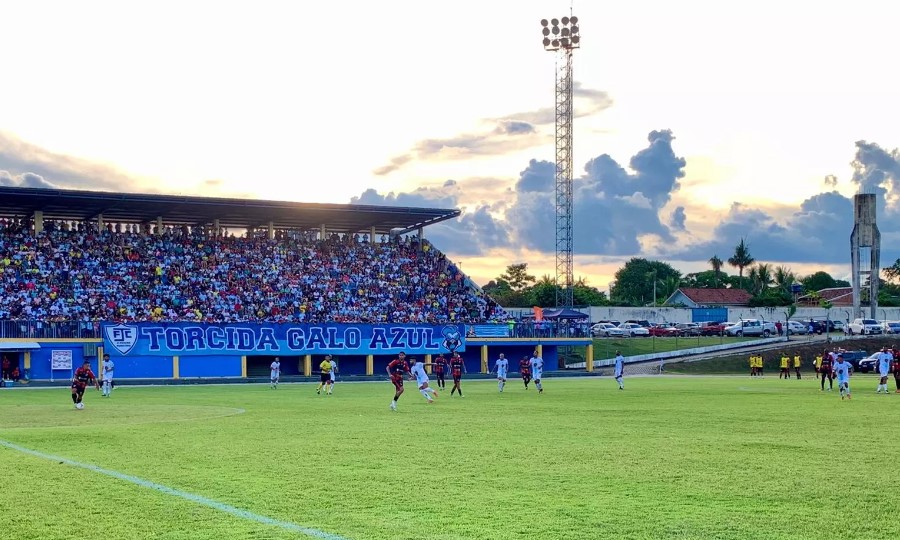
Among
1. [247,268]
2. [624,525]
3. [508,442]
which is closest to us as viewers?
[624,525]

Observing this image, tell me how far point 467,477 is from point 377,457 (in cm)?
296

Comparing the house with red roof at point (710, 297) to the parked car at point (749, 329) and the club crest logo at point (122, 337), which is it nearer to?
the parked car at point (749, 329)

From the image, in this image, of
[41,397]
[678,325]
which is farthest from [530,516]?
[678,325]

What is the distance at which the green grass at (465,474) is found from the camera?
11836 millimetres

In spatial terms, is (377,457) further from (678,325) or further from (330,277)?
(678,325)

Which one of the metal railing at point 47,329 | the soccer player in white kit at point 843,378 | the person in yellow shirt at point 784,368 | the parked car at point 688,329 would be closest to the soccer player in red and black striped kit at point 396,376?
the soccer player in white kit at point 843,378

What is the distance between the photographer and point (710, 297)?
141625 mm

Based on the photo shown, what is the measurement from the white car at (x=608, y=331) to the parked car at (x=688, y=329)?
5.94 m

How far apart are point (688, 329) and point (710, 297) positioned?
155 ft

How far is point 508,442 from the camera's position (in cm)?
2066

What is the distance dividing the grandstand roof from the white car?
22976 mm

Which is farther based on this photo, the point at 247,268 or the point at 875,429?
the point at 247,268

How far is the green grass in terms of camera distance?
466 inches

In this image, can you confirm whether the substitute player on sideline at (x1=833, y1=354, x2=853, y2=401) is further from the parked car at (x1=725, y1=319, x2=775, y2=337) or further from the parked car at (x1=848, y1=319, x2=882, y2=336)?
the parked car at (x1=725, y1=319, x2=775, y2=337)
